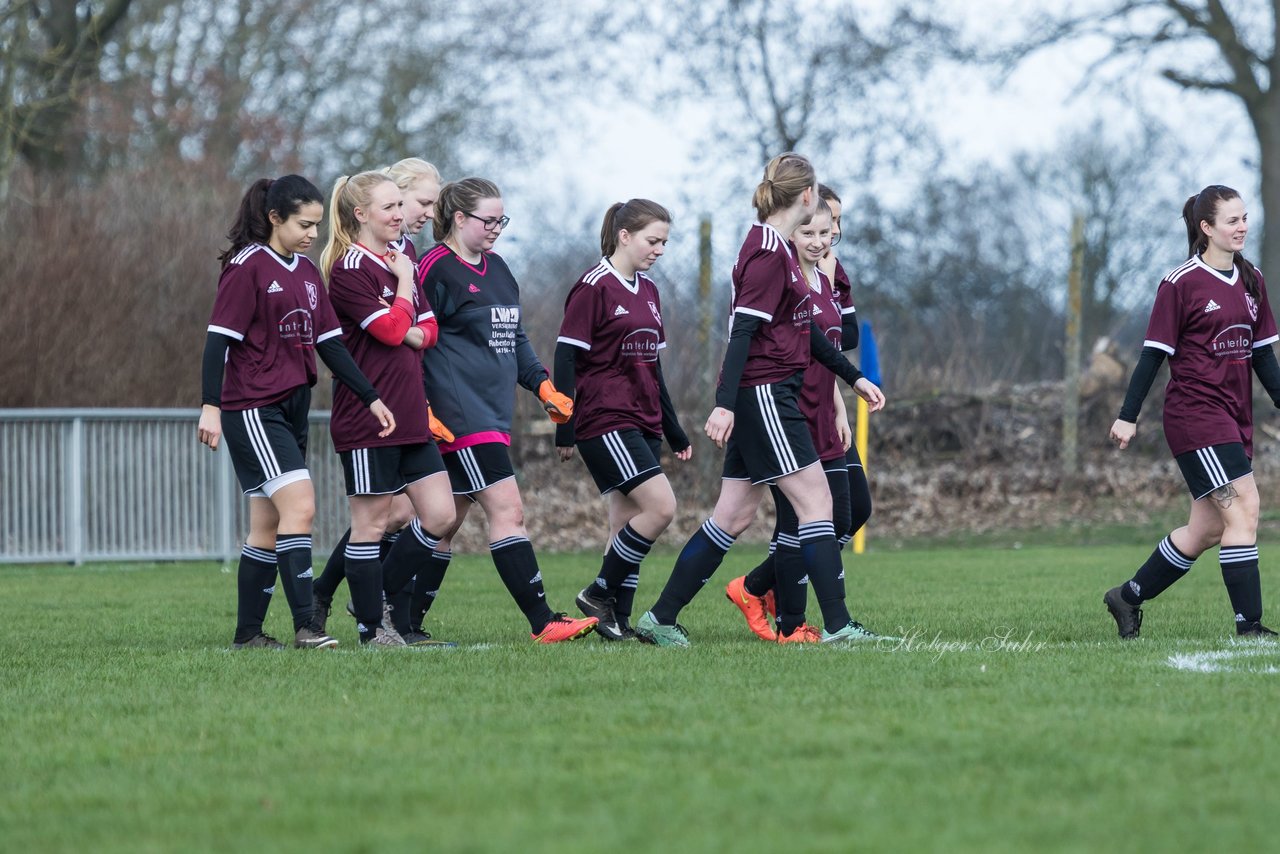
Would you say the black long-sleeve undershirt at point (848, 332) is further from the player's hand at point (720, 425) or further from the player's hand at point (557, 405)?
the player's hand at point (557, 405)

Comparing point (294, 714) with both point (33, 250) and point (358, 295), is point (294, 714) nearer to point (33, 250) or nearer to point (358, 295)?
point (358, 295)

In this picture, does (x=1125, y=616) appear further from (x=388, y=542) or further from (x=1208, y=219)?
(x=388, y=542)

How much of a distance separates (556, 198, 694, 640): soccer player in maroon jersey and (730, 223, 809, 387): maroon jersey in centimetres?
50

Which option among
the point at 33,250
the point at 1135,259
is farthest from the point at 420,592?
the point at 1135,259

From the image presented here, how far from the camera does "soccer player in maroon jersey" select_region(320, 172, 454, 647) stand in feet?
22.7

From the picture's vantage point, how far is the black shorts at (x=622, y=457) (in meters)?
7.23

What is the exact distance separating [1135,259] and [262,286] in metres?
24.7

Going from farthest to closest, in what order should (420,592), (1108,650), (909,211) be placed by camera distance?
1. (909,211)
2. (420,592)
3. (1108,650)

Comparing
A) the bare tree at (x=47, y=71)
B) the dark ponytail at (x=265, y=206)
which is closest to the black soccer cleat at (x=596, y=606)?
the dark ponytail at (x=265, y=206)

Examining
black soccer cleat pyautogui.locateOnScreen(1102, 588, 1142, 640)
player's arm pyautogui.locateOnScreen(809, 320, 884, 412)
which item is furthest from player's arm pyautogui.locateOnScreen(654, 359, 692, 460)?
black soccer cleat pyautogui.locateOnScreen(1102, 588, 1142, 640)

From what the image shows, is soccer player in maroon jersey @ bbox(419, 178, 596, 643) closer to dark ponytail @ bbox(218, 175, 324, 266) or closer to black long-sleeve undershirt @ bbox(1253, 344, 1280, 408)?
dark ponytail @ bbox(218, 175, 324, 266)

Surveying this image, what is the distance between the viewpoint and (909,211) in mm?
23688

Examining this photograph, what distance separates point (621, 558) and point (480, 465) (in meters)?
0.78

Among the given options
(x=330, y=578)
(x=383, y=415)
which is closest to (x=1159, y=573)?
(x=383, y=415)
